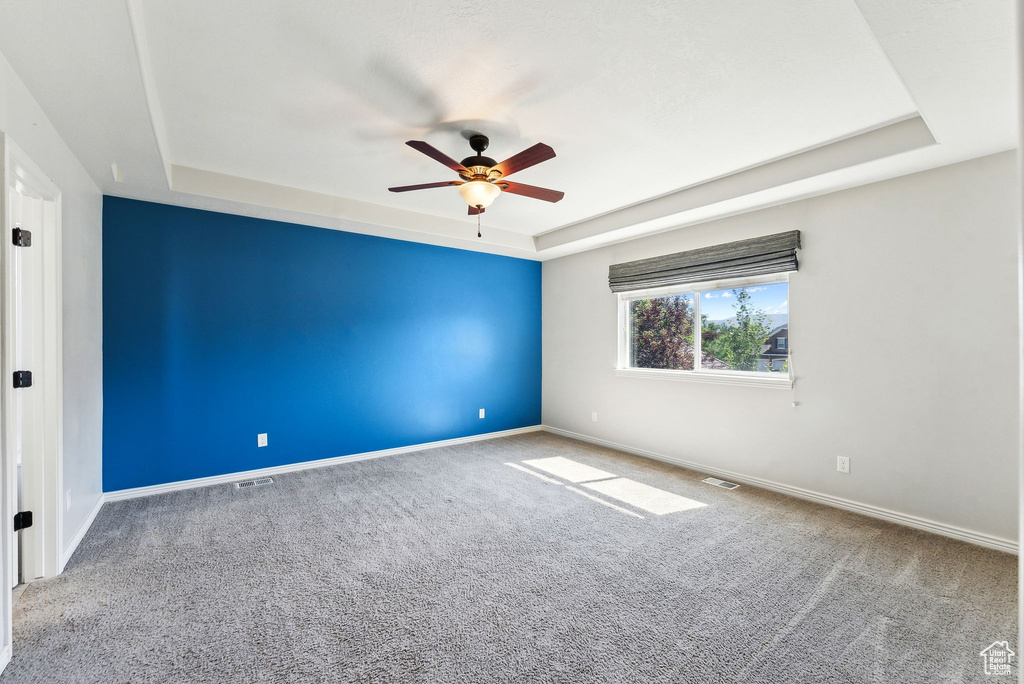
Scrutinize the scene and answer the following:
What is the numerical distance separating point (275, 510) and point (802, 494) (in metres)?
4.01

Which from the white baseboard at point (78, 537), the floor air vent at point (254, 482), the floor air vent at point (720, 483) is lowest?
the floor air vent at point (720, 483)

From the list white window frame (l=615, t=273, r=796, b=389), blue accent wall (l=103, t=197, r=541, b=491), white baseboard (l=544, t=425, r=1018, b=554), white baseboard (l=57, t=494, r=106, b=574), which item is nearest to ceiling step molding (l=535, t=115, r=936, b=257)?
white window frame (l=615, t=273, r=796, b=389)

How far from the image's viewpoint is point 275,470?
403 cm

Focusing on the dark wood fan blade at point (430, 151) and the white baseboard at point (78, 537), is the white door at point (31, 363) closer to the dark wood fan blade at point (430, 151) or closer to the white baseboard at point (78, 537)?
the white baseboard at point (78, 537)

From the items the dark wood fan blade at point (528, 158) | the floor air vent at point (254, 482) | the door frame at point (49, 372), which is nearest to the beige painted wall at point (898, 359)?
the dark wood fan blade at point (528, 158)

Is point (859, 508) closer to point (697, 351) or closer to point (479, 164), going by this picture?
point (697, 351)

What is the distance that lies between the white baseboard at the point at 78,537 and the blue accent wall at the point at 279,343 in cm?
21

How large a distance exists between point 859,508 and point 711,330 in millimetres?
1775

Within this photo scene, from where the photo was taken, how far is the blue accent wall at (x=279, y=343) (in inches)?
135

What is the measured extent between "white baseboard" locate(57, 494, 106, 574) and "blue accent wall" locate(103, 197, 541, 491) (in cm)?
21

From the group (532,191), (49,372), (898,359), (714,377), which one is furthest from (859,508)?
(49,372)

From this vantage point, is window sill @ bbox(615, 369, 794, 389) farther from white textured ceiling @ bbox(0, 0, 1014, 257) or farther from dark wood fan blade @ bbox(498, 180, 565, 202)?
dark wood fan blade @ bbox(498, 180, 565, 202)

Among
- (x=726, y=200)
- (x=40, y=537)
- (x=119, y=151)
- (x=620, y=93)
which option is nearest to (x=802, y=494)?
(x=726, y=200)

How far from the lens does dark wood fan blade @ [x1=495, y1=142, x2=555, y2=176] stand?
90.4 inches
